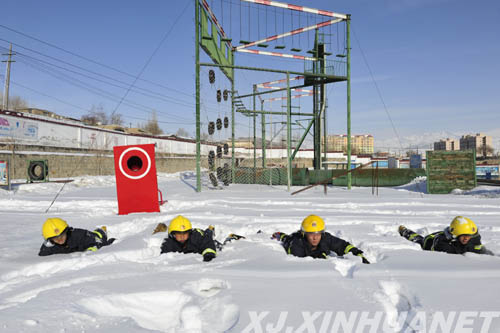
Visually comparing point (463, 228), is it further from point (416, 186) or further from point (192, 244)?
point (416, 186)

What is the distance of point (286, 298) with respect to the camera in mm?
3004

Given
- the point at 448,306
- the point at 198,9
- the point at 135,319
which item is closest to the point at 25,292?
the point at 135,319

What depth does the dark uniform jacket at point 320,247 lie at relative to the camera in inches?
203

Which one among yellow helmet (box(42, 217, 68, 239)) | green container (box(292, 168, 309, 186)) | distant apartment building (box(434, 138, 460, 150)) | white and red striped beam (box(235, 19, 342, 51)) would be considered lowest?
yellow helmet (box(42, 217, 68, 239))

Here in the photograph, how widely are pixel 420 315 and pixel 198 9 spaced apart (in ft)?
41.7

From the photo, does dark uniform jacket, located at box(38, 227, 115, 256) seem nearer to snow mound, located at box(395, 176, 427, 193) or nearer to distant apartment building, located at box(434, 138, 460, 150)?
snow mound, located at box(395, 176, 427, 193)

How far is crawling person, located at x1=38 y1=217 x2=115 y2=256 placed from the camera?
5121 millimetres

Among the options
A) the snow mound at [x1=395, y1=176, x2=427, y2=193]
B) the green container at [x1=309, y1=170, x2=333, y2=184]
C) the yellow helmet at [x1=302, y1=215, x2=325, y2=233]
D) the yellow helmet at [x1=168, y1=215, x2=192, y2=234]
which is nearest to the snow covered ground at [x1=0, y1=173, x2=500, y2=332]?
the yellow helmet at [x1=168, y1=215, x2=192, y2=234]

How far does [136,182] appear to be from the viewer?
29.0 ft

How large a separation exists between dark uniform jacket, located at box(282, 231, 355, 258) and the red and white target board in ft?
16.1

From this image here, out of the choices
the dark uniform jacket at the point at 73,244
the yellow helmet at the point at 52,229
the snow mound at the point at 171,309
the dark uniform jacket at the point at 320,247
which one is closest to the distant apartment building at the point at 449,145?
the dark uniform jacket at the point at 320,247

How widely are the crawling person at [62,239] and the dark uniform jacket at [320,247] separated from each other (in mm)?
3265

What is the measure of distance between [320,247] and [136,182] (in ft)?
18.4

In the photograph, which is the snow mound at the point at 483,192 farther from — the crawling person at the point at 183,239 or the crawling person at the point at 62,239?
the crawling person at the point at 62,239
